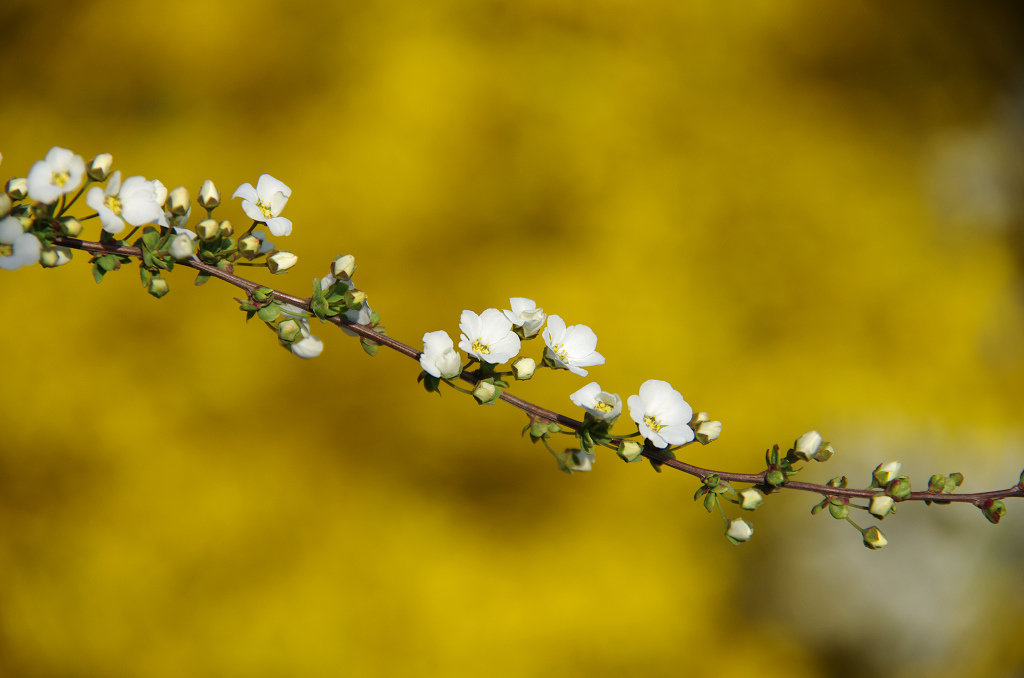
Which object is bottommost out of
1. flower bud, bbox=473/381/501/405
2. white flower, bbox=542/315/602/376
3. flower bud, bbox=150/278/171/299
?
flower bud, bbox=473/381/501/405

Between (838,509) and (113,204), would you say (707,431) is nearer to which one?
(838,509)

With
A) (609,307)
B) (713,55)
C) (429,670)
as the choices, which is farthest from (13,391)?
(713,55)

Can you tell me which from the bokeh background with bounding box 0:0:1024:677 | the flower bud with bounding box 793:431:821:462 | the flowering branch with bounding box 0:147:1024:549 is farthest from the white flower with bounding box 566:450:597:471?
the bokeh background with bounding box 0:0:1024:677

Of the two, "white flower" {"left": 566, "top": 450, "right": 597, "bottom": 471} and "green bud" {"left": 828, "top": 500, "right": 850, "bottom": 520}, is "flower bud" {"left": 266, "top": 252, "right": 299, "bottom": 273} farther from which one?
"green bud" {"left": 828, "top": 500, "right": 850, "bottom": 520}

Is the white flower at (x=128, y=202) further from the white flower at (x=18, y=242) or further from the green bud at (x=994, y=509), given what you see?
the green bud at (x=994, y=509)

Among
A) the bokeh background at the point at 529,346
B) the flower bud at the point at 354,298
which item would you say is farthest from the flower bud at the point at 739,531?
the bokeh background at the point at 529,346

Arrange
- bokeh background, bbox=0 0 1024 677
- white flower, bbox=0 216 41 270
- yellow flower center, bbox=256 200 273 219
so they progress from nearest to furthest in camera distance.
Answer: white flower, bbox=0 216 41 270
yellow flower center, bbox=256 200 273 219
bokeh background, bbox=0 0 1024 677
